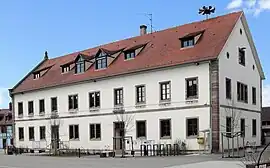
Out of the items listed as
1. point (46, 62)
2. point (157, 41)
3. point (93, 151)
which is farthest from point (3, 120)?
point (157, 41)

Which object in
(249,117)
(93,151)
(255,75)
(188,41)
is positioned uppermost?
(188,41)

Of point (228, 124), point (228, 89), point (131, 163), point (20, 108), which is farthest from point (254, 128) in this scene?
point (20, 108)

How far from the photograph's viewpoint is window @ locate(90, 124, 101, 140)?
46287 mm

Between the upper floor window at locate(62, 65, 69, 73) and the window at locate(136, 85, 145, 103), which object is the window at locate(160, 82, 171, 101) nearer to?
the window at locate(136, 85, 145, 103)

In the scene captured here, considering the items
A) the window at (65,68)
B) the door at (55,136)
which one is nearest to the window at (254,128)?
the door at (55,136)

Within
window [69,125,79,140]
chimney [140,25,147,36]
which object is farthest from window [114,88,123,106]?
chimney [140,25,147,36]

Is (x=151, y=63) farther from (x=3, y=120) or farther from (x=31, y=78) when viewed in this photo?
(x=3, y=120)

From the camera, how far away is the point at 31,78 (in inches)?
2397

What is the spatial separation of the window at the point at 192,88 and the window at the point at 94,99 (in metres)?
12.3

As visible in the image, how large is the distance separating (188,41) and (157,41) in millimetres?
5529

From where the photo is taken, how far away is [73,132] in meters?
49.7

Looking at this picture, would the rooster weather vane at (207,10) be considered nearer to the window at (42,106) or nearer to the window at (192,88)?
the window at (192,88)

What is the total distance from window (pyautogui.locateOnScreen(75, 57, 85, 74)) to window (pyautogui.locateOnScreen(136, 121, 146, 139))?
11.9 m

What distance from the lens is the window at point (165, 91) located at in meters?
39.3
